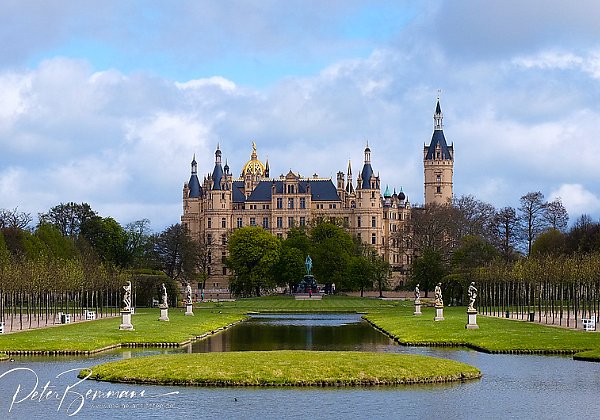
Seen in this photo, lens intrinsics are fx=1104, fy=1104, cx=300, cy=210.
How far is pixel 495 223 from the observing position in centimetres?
13450

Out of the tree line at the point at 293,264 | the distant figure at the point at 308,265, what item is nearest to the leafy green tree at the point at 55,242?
the tree line at the point at 293,264

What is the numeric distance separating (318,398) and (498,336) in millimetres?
20672

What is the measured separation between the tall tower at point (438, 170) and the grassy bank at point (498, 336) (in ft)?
407

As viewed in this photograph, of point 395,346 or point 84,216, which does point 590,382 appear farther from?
point 84,216

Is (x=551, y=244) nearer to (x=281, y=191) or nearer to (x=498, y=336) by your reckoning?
(x=498, y=336)

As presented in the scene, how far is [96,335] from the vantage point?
47812 mm

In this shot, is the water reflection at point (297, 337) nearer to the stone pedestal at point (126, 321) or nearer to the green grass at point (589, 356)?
the stone pedestal at point (126, 321)

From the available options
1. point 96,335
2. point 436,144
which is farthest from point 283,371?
point 436,144

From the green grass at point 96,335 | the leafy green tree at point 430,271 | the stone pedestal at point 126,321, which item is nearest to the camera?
the green grass at point 96,335

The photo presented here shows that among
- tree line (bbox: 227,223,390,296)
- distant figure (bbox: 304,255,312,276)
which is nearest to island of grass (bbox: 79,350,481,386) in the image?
distant figure (bbox: 304,255,312,276)

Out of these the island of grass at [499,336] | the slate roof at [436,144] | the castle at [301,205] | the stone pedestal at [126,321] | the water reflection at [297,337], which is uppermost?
the slate roof at [436,144]

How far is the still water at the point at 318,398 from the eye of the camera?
26.2m

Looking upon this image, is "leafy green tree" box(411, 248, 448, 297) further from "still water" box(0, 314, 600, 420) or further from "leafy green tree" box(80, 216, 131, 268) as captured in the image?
"still water" box(0, 314, 600, 420)

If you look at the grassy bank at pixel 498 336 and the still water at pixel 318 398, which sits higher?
the grassy bank at pixel 498 336
